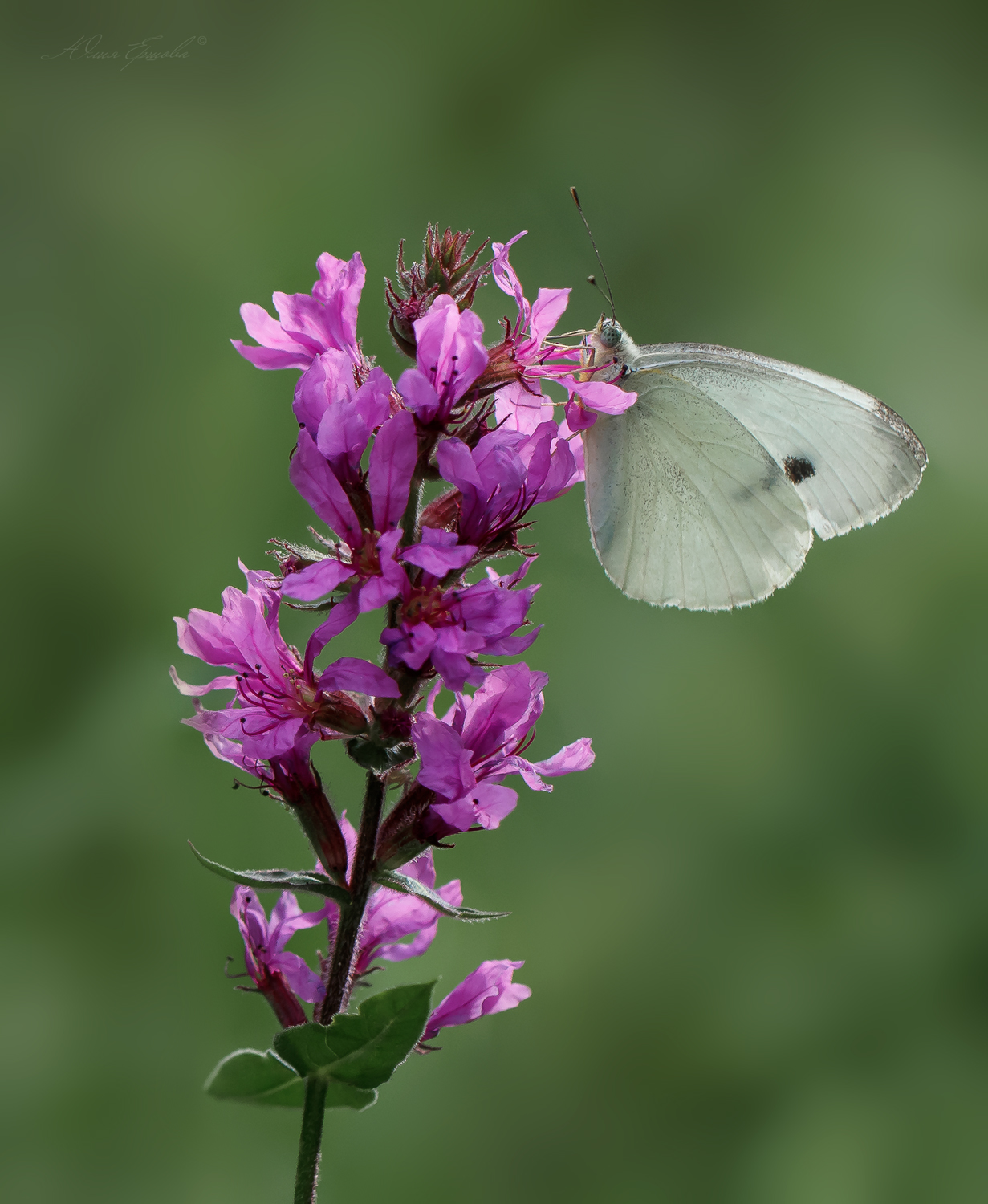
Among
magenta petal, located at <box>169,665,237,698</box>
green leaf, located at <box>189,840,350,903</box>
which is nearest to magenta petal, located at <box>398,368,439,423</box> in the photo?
magenta petal, located at <box>169,665,237,698</box>

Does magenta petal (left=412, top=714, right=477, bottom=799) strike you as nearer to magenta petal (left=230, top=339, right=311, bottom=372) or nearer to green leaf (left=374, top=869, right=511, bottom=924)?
green leaf (left=374, top=869, right=511, bottom=924)

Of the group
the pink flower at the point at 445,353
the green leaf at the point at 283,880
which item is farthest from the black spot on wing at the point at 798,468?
the green leaf at the point at 283,880

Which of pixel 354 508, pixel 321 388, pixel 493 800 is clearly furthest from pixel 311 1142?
pixel 321 388

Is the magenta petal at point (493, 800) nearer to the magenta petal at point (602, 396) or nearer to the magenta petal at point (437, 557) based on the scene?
the magenta petal at point (437, 557)

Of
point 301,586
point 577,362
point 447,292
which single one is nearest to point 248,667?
point 301,586

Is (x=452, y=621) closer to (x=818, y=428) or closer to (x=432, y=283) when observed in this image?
(x=432, y=283)

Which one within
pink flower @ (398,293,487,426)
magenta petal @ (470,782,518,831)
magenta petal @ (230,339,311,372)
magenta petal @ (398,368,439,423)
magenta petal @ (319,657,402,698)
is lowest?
magenta petal @ (470,782,518,831)
